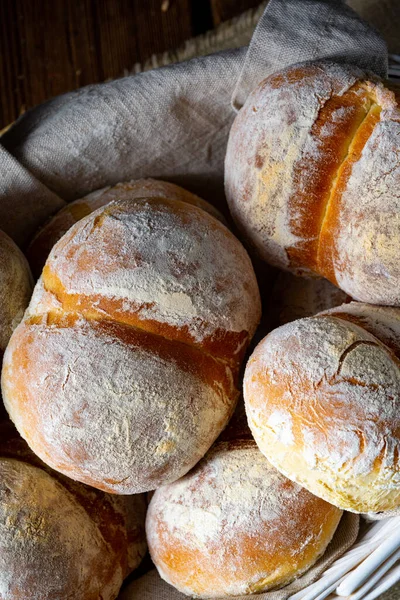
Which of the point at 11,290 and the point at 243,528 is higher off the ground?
the point at 11,290

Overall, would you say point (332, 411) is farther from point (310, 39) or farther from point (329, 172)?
point (310, 39)

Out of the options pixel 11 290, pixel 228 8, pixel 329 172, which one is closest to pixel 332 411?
pixel 329 172

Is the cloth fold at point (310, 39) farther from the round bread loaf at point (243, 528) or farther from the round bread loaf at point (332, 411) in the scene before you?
the round bread loaf at point (243, 528)

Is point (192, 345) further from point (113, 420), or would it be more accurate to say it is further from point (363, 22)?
point (363, 22)

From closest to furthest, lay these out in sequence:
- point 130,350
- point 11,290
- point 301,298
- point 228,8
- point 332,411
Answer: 1. point 332,411
2. point 130,350
3. point 11,290
4. point 301,298
5. point 228,8

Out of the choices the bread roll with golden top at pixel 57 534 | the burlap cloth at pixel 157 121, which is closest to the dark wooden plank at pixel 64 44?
the burlap cloth at pixel 157 121
